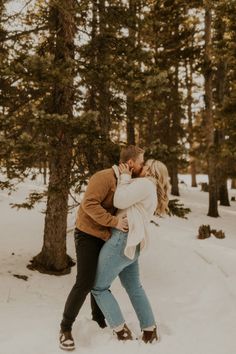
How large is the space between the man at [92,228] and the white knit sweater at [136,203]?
0.39 feet

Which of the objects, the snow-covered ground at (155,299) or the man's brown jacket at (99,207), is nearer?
the man's brown jacket at (99,207)

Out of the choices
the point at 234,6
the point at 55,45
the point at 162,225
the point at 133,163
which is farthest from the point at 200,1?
the point at 133,163

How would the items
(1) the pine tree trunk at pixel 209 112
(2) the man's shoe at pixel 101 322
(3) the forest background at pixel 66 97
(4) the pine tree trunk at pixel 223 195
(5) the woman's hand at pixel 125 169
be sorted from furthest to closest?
(4) the pine tree trunk at pixel 223 195 → (1) the pine tree trunk at pixel 209 112 → (3) the forest background at pixel 66 97 → (2) the man's shoe at pixel 101 322 → (5) the woman's hand at pixel 125 169

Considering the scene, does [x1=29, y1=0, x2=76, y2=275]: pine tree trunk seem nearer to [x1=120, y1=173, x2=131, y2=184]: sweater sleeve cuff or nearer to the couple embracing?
the couple embracing

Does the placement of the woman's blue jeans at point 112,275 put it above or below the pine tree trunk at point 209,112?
below

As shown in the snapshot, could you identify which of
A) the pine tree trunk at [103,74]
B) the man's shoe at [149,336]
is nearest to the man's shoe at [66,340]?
the man's shoe at [149,336]

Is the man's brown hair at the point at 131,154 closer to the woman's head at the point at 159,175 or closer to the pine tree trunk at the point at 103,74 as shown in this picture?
the woman's head at the point at 159,175

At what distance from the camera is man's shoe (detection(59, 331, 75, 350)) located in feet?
15.5

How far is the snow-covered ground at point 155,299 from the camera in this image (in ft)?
16.3

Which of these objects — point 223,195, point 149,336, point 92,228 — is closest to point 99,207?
point 92,228

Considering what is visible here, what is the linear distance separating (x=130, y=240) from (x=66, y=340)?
1382 millimetres

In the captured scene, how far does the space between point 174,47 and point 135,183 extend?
1657cm

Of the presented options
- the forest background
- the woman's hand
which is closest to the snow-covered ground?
the forest background

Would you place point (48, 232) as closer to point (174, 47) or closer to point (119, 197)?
point (119, 197)
